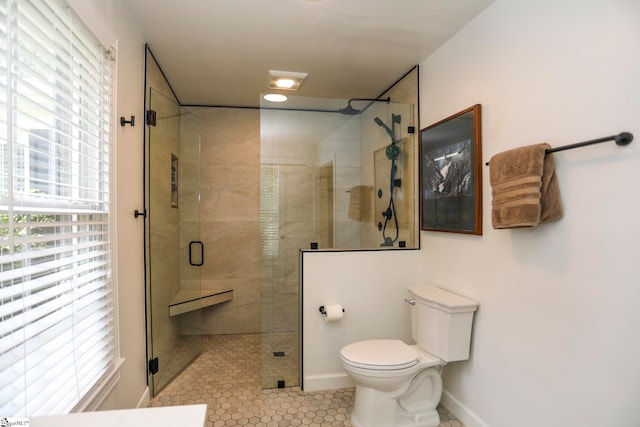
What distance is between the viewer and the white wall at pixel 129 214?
1879 millimetres

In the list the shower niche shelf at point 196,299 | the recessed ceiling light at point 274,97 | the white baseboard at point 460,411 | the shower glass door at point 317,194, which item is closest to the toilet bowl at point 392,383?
the white baseboard at point 460,411

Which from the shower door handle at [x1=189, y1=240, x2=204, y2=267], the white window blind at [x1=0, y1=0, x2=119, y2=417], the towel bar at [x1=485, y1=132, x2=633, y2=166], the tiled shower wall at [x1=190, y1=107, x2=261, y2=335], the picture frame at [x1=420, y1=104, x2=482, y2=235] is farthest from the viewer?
the tiled shower wall at [x1=190, y1=107, x2=261, y2=335]

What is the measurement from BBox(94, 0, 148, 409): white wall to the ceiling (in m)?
0.22

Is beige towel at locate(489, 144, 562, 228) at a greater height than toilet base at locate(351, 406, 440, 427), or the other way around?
beige towel at locate(489, 144, 562, 228)

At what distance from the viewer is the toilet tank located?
2062 mm

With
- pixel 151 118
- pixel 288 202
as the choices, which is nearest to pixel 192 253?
pixel 288 202

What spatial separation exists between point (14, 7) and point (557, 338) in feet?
7.69

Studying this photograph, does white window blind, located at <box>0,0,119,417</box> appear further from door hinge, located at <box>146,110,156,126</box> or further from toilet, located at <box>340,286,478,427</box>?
toilet, located at <box>340,286,478,427</box>

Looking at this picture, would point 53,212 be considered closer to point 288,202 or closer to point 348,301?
point 288,202

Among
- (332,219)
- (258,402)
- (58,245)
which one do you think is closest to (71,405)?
(58,245)

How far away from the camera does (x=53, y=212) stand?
1.24 m

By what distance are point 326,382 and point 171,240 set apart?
174cm

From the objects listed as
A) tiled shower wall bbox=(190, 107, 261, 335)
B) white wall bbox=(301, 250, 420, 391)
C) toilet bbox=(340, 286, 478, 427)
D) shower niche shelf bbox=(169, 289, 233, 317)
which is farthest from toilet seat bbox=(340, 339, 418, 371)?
tiled shower wall bbox=(190, 107, 261, 335)

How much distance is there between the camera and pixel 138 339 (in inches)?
86.5
